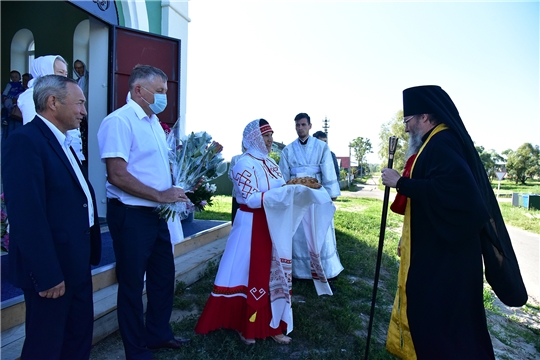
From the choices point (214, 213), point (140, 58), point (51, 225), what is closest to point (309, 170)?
point (140, 58)

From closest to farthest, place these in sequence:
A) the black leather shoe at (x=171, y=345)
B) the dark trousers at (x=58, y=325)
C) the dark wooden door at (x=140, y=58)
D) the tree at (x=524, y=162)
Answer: the dark trousers at (x=58, y=325)
the black leather shoe at (x=171, y=345)
the dark wooden door at (x=140, y=58)
the tree at (x=524, y=162)

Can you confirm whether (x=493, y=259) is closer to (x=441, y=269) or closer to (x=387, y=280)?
(x=441, y=269)

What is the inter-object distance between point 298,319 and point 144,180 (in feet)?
7.22

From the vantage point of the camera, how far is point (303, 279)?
16.2ft

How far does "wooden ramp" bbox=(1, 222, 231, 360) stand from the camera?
260 cm

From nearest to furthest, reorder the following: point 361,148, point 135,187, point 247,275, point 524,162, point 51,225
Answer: point 51,225, point 135,187, point 247,275, point 524,162, point 361,148

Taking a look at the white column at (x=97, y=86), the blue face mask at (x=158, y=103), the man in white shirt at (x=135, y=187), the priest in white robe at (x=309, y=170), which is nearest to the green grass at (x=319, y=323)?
the priest in white robe at (x=309, y=170)

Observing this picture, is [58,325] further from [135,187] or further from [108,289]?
[108,289]

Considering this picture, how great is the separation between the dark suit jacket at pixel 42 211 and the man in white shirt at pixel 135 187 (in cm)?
47

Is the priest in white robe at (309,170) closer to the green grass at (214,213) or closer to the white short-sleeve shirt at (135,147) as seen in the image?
the green grass at (214,213)

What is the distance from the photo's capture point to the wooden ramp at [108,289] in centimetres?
260

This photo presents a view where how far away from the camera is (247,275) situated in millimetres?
3252

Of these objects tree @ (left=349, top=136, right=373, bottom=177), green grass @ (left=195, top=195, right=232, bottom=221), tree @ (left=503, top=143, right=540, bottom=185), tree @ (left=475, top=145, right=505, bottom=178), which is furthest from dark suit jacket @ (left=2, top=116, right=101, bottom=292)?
tree @ (left=349, top=136, right=373, bottom=177)

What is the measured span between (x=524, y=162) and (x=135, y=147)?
62.4 metres
